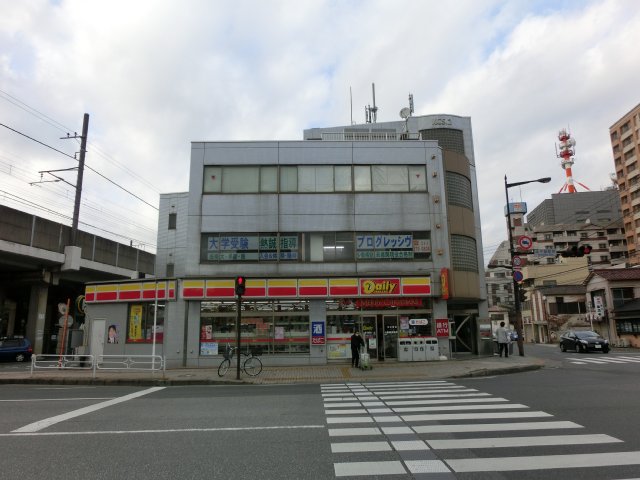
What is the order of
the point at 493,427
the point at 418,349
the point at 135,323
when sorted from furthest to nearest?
the point at 135,323 < the point at 418,349 < the point at 493,427

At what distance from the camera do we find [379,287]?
21094mm

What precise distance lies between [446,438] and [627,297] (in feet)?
146

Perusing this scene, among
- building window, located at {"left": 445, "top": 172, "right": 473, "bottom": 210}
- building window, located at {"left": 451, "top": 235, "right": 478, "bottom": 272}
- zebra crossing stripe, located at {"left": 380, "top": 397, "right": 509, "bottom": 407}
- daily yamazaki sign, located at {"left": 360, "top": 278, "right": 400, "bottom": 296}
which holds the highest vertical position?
building window, located at {"left": 445, "top": 172, "right": 473, "bottom": 210}

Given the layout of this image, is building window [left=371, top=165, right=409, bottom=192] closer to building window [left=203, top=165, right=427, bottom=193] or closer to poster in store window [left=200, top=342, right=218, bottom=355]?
building window [left=203, top=165, right=427, bottom=193]

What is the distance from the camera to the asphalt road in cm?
534

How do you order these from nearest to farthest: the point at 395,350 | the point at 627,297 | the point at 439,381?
the point at 439,381 < the point at 395,350 < the point at 627,297

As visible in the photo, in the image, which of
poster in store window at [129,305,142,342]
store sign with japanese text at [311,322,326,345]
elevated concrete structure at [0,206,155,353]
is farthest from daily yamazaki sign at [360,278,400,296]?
elevated concrete structure at [0,206,155,353]

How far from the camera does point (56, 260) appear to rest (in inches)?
1243

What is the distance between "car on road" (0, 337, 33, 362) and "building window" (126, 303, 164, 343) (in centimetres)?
1327

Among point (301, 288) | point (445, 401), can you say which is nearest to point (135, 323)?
point (301, 288)

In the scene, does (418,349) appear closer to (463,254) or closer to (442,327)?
(442,327)

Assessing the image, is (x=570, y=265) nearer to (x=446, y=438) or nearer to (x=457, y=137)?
(x=457, y=137)

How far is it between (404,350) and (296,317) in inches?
212

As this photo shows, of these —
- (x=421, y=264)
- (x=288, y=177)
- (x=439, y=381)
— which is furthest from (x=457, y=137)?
(x=439, y=381)
